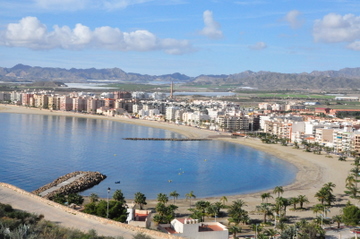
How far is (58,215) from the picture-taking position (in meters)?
11.8

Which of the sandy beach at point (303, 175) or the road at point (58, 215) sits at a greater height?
the road at point (58, 215)

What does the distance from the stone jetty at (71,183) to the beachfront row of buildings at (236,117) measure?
18.8 metres

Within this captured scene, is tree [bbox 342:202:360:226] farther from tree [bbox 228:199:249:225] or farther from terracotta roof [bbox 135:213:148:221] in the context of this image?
terracotta roof [bbox 135:213:148:221]

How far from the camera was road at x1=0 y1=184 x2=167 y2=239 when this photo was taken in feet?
34.9

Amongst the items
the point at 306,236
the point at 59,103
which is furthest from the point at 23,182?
the point at 59,103

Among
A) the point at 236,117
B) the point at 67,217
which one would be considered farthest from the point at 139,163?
the point at 236,117

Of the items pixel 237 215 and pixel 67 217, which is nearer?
pixel 67 217

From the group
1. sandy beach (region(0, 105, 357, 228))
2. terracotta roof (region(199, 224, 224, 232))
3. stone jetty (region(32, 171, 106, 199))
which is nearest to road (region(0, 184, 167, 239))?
terracotta roof (region(199, 224, 224, 232))

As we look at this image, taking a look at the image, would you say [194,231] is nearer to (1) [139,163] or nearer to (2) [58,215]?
(2) [58,215]

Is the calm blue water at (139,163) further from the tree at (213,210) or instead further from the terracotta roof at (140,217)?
the terracotta roof at (140,217)

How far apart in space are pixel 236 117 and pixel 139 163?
22871 mm

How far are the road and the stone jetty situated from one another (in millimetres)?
4256

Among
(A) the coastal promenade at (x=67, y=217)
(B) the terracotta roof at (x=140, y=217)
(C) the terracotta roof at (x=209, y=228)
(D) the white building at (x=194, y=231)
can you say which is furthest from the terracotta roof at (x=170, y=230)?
(A) the coastal promenade at (x=67, y=217)

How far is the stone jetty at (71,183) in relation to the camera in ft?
60.7
